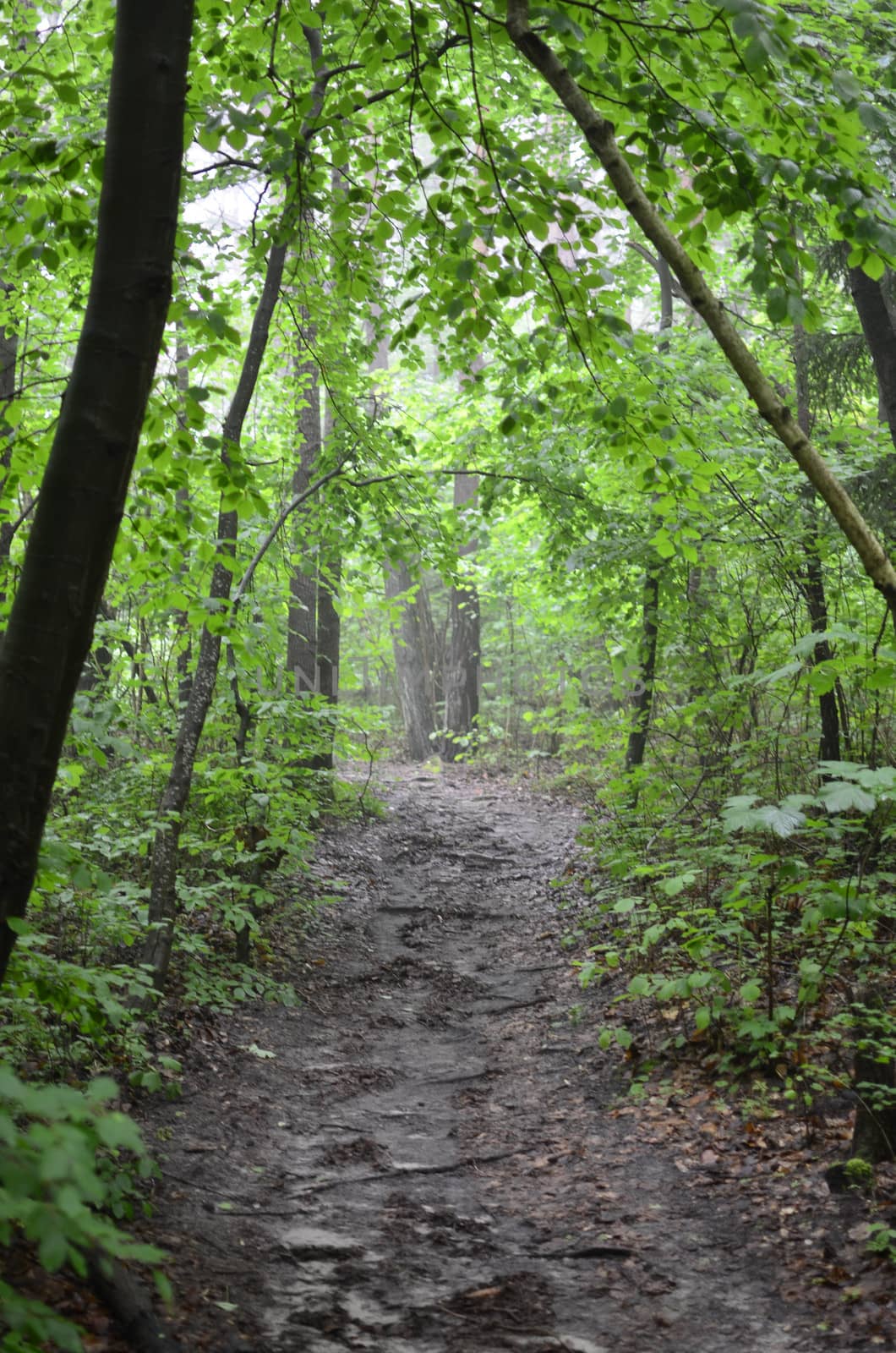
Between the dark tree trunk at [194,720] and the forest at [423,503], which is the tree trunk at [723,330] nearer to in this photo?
the forest at [423,503]

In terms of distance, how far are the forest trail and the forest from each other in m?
0.37

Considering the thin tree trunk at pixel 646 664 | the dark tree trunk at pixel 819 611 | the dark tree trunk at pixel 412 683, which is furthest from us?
the dark tree trunk at pixel 412 683

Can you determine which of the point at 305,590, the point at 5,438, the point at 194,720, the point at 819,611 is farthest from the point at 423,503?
the point at 305,590

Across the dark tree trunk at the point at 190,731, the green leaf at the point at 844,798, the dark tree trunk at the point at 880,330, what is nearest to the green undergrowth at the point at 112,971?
the dark tree trunk at the point at 190,731

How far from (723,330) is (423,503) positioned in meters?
5.05

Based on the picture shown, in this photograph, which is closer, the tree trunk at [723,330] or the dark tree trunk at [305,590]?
the tree trunk at [723,330]

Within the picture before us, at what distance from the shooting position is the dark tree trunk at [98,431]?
7.92 feet

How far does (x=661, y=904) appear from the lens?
6949 millimetres

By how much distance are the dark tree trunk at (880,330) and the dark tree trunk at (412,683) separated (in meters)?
14.3

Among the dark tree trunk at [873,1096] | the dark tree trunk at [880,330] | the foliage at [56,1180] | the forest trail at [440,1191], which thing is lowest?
the forest trail at [440,1191]

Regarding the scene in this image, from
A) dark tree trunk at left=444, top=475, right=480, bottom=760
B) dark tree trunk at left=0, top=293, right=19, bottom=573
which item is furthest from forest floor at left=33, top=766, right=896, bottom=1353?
dark tree trunk at left=444, top=475, right=480, bottom=760

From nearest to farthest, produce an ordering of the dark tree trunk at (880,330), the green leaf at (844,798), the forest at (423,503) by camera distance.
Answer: the forest at (423,503) → the green leaf at (844,798) → the dark tree trunk at (880,330)

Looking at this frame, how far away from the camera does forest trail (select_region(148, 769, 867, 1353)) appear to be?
3.24 m

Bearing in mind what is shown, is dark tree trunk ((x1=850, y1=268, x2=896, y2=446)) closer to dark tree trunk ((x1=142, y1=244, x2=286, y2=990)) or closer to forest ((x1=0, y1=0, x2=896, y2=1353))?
forest ((x1=0, y1=0, x2=896, y2=1353))
